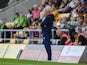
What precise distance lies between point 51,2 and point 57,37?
4998mm

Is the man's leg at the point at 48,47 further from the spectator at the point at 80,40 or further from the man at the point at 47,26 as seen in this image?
the spectator at the point at 80,40

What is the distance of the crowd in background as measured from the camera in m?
21.0

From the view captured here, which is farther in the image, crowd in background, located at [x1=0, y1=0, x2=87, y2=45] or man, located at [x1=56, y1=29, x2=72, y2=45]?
crowd in background, located at [x1=0, y1=0, x2=87, y2=45]

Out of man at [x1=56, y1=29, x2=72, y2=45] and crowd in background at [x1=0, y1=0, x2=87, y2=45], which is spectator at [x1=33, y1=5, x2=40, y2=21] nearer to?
crowd in background at [x1=0, y1=0, x2=87, y2=45]

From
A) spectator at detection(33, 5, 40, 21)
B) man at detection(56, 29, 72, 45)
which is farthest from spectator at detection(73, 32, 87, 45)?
Result: spectator at detection(33, 5, 40, 21)

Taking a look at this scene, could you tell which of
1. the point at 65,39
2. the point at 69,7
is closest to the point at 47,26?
the point at 65,39

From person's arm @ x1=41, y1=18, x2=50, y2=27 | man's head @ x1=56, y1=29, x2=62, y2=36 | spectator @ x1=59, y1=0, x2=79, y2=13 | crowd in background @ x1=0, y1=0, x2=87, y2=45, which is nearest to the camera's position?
person's arm @ x1=41, y1=18, x2=50, y2=27

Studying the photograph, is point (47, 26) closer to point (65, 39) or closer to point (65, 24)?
point (65, 39)

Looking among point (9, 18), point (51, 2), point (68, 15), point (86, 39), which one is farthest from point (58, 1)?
point (86, 39)

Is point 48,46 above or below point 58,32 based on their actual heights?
below

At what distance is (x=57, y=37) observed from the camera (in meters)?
22.1

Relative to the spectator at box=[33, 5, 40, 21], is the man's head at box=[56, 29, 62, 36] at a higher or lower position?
lower

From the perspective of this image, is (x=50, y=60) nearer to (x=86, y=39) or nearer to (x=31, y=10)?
(x=86, y=39)

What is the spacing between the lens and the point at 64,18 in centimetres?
2328
